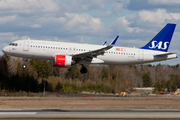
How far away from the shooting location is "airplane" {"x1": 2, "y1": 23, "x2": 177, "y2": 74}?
41.3 metres

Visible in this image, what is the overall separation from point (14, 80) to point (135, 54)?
33832 mm

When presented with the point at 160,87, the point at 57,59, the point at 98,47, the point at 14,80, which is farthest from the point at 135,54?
the point at 160,87

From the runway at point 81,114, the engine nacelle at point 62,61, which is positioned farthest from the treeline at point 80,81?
the runway at point 81,114

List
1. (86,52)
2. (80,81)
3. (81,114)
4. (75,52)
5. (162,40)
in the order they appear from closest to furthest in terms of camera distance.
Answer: (81,114) → (86,52) → (75,52) → (162,40) → (80,81)

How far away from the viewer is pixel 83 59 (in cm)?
4384

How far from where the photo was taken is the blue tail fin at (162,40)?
47312 mm

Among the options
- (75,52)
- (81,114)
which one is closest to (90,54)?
(75,52)

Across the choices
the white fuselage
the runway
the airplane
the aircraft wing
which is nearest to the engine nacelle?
the airplane

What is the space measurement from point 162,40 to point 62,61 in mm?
18849

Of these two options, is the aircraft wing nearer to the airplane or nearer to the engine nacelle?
the airplane

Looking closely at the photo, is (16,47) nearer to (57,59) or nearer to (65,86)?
(57,59)

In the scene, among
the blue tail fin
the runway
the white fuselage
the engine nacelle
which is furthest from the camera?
the blue tail fin

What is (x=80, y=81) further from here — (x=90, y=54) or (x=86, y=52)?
(x=86, y=52)

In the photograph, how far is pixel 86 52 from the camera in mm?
41062
